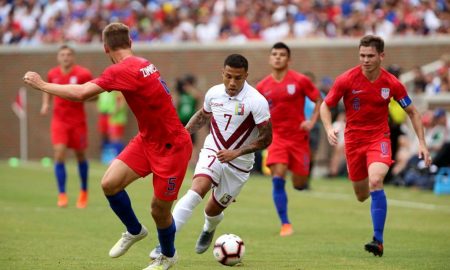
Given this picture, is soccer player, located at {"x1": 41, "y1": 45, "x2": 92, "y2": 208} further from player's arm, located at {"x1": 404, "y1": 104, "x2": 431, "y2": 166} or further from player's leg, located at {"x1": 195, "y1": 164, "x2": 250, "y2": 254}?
player's arm, located at {"x1": 404, "y1": 104, "x2": 431, "y2": 166}

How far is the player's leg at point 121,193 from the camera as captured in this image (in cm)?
960

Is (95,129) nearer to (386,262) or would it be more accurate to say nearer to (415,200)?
(415,200)

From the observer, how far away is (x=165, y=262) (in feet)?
31.7

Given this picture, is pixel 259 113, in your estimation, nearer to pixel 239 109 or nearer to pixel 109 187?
pixel 239 109

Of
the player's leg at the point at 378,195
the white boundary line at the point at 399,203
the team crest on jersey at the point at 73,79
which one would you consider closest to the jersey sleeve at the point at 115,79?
the player's leg at the point at 378,195

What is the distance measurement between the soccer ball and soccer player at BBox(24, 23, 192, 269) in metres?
0.78

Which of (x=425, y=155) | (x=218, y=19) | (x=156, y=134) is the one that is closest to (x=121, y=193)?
(x=156, y=134)

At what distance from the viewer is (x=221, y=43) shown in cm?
2898

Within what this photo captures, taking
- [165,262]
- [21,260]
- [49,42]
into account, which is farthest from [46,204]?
[49,42]

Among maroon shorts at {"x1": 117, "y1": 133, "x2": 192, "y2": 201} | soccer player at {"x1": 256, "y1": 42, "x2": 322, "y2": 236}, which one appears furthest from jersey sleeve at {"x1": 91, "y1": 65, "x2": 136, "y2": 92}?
soccer player at {"x1": 256, "y1": 42, "x2": 322, "y2": 236}

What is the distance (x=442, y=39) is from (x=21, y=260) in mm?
17712

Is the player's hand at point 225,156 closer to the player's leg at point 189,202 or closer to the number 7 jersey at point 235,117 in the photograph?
the player's leg at point 189,202

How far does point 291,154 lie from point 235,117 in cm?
343

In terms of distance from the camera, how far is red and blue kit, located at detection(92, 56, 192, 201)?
9312mm
